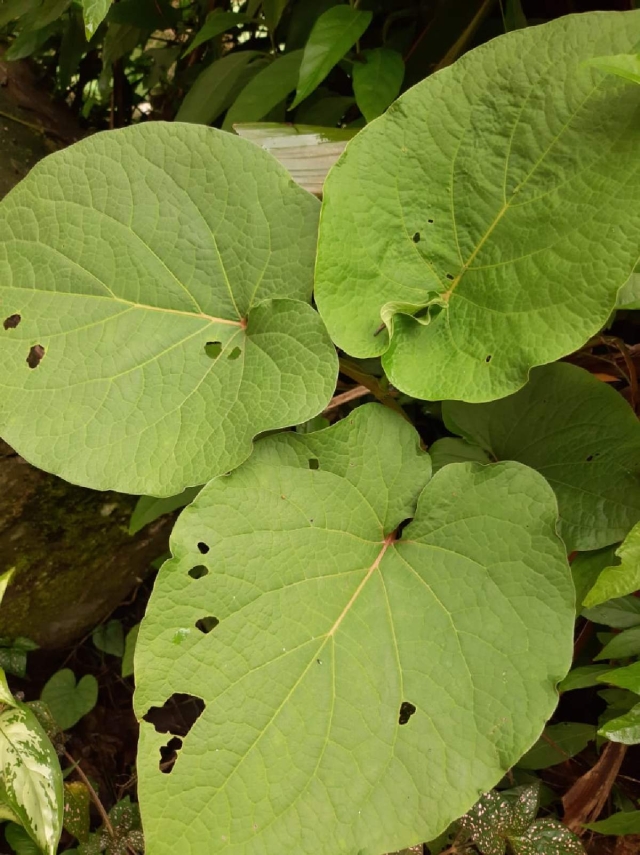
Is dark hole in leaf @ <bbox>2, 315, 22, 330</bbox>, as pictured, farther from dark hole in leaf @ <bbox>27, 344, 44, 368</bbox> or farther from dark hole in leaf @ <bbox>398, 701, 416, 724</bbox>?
dark hole in leaf @ <bbox>398, 701, 416, 724</bbox>

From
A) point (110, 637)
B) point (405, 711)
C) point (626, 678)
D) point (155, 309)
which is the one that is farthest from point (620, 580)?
point (110, 637)

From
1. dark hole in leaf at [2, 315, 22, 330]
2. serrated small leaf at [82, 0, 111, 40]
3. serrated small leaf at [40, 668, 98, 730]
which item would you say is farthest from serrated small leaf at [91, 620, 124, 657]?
serrated small leaf at [82, 0, 111, 40]

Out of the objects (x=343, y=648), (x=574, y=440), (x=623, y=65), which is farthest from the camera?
(x=574, y=440)

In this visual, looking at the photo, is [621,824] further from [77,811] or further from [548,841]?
[77,811]

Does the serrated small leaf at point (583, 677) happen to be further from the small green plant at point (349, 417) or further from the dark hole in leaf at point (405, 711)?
the dark hole in leaf at point (405, 711)

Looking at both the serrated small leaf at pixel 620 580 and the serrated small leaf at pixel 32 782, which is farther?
the serrated small leaf at pixel 32 782

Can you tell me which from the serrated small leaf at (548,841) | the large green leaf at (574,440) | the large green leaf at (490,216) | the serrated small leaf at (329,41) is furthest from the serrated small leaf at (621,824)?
the serrated small leaf at (329,41)
